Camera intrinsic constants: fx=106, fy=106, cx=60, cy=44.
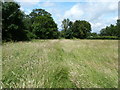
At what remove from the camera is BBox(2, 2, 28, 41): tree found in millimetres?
13441

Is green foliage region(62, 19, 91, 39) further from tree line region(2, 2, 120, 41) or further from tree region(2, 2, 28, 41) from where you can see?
tree region(2, 2, 28, 41)

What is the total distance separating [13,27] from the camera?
14.0m

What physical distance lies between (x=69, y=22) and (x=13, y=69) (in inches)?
2135

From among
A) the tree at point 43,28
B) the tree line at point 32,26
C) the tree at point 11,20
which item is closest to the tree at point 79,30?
the tree line at point 32,26

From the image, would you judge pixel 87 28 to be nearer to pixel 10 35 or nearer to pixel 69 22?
pixel 69 22

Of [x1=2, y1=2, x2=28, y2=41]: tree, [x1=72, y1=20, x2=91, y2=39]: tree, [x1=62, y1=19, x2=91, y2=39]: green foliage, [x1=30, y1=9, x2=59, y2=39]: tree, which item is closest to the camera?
[x1=2, y1=2, x2=28, y2=41]: tree

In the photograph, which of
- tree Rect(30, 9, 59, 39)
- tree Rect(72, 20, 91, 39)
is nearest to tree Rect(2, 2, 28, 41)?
tree Rect(30, 9, 59, 39)

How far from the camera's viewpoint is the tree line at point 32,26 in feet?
45.3

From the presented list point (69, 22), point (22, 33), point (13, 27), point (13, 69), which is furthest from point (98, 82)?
point (69, 22)

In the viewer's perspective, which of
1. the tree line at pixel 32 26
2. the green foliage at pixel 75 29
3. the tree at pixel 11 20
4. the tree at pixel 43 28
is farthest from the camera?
the green foliage at pixel 75 29

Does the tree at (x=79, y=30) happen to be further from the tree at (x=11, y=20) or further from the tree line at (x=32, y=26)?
the tree at (x=11, y=20)

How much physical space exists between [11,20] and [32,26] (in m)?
19.9

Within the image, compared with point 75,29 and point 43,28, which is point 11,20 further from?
point 75,29

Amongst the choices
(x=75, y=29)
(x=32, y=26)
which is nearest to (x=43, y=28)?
(x=32, y=26)
